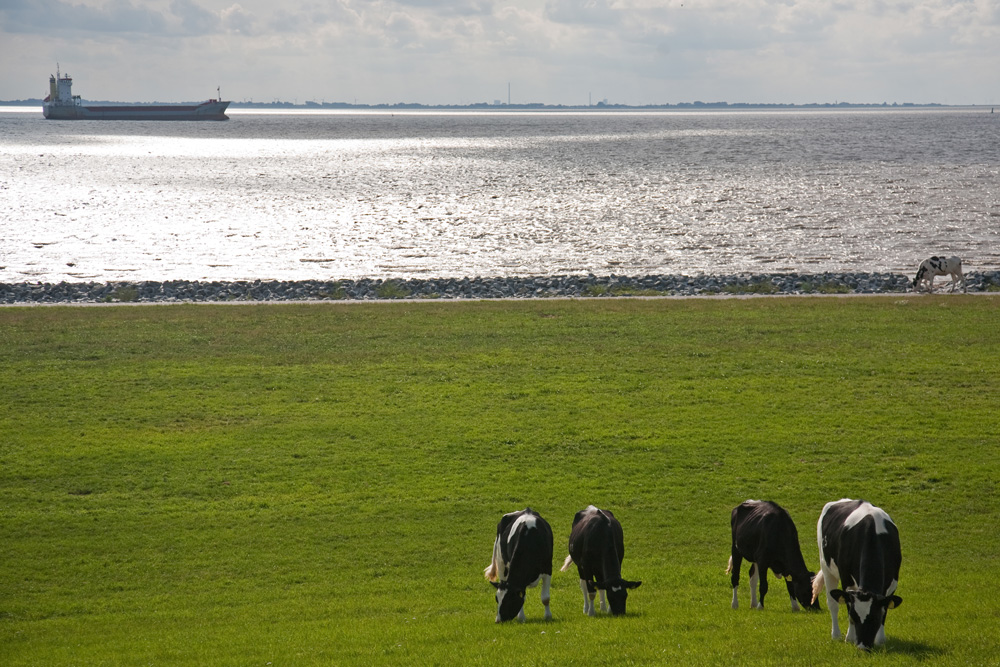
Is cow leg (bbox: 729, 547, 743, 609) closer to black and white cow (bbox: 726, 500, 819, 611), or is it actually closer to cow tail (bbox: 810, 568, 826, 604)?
black and white cow (bbox: 726, 500, 819, 611)

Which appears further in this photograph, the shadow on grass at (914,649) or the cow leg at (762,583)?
the cow leg at (762,583)

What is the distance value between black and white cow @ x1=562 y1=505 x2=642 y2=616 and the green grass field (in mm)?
333

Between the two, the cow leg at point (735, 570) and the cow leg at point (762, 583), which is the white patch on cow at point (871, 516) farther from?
the cow leg at point (735, 570)

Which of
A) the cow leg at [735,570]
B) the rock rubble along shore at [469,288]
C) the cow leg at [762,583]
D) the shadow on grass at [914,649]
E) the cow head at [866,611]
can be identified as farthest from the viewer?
the rock rubble along shore at [469,288]

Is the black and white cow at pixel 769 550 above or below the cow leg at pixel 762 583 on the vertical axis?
above

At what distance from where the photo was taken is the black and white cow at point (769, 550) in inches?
467

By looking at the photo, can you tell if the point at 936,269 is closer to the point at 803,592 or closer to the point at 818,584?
the point at 803,592

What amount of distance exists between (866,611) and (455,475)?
9.92 m

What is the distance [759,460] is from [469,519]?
6136 millimetres

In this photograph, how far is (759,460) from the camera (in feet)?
62.4

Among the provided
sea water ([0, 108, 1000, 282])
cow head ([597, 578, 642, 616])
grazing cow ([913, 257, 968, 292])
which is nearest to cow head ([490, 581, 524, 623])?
cow head ([597, 578, 642, 616])

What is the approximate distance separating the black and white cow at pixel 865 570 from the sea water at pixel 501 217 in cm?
4242

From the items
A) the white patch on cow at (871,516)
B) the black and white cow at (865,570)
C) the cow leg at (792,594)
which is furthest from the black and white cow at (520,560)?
the white patch on cow at (871,516)

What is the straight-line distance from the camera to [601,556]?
1188cm
